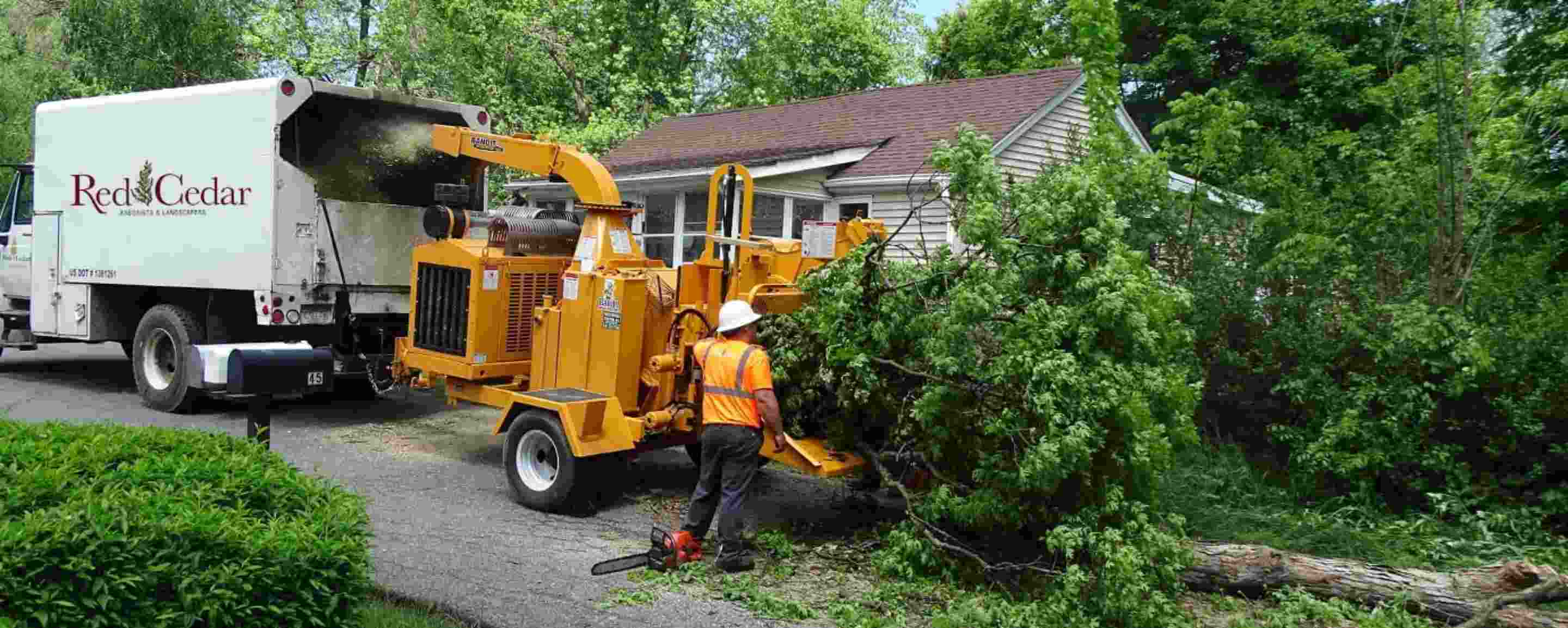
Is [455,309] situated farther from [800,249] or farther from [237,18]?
[237,18]

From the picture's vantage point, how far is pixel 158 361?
1163 centimetres

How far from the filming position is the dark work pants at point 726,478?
6.43 metres

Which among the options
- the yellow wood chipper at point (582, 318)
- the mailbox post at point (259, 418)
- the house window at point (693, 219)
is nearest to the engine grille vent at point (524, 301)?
the yellow wood chipper at point (582, 318)

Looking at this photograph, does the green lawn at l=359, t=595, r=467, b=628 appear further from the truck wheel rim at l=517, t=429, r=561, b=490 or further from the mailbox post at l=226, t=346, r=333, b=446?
the truck wheel rim at l=517, t=429, r=561, b=490

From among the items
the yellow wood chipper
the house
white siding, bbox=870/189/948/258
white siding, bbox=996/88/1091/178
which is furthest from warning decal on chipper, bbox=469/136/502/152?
white siding, bbox=996/88/1091/178

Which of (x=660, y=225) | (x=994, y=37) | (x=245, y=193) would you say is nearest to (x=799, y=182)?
(x=660, y=225)

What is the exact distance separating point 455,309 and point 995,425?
4.60 meters

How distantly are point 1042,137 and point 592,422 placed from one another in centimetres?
1099

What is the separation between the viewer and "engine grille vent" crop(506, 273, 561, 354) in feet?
28.3

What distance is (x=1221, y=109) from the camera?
895cm

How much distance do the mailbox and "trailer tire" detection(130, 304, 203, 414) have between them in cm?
Answer: 601

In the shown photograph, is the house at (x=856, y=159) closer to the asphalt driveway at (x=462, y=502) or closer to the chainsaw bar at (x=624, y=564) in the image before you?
the asphalt driveway at (x=462, y=502)

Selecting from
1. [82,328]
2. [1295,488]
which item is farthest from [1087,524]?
[82,328]

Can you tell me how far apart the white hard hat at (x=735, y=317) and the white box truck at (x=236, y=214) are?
4871mm
